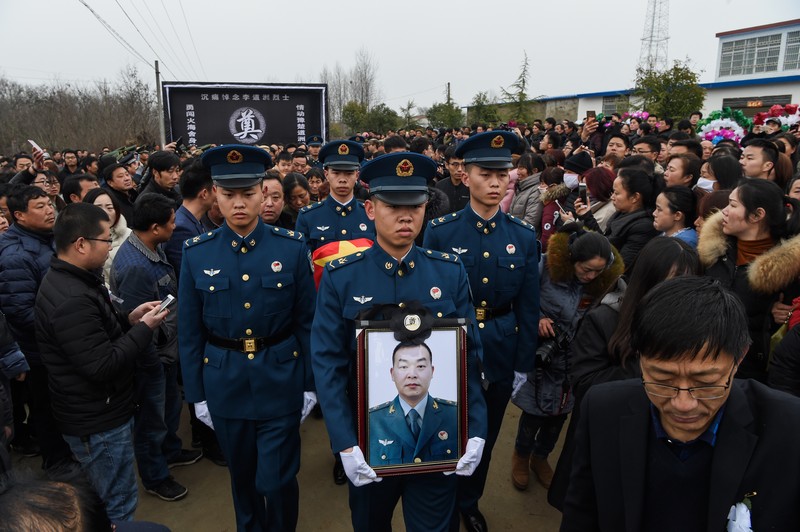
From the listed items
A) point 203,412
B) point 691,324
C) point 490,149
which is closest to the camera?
point 691,324

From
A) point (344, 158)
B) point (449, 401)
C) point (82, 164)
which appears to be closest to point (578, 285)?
point (449, 401)

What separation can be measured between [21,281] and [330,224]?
7.74ft

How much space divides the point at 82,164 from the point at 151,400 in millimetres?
8536

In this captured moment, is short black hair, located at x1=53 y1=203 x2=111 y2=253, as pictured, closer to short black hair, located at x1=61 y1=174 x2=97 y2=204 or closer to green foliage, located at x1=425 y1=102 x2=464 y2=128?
short black hair, located at x1=61 y1=174 x2=97 y2=204

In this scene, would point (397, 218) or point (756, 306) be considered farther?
point (756, 306)

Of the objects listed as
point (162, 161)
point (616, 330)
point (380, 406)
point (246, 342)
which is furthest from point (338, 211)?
point (616, 330)

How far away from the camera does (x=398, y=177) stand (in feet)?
7.48

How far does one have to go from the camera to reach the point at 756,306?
2.88 m

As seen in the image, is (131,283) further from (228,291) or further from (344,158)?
(344,158)

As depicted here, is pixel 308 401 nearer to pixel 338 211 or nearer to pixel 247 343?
pixel 247 343

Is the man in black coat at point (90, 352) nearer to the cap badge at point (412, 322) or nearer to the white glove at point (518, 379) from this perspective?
the cap badge at point (412, 322)

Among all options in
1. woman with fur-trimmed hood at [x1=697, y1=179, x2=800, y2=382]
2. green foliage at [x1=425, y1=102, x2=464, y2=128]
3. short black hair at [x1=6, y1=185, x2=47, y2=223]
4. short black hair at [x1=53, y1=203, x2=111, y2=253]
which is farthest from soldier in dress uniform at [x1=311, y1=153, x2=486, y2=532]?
green foliage at [x1=425, y1=102, x2=464, y2=128]

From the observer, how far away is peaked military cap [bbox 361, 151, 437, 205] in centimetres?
223

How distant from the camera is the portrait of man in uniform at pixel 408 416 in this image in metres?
2.03
